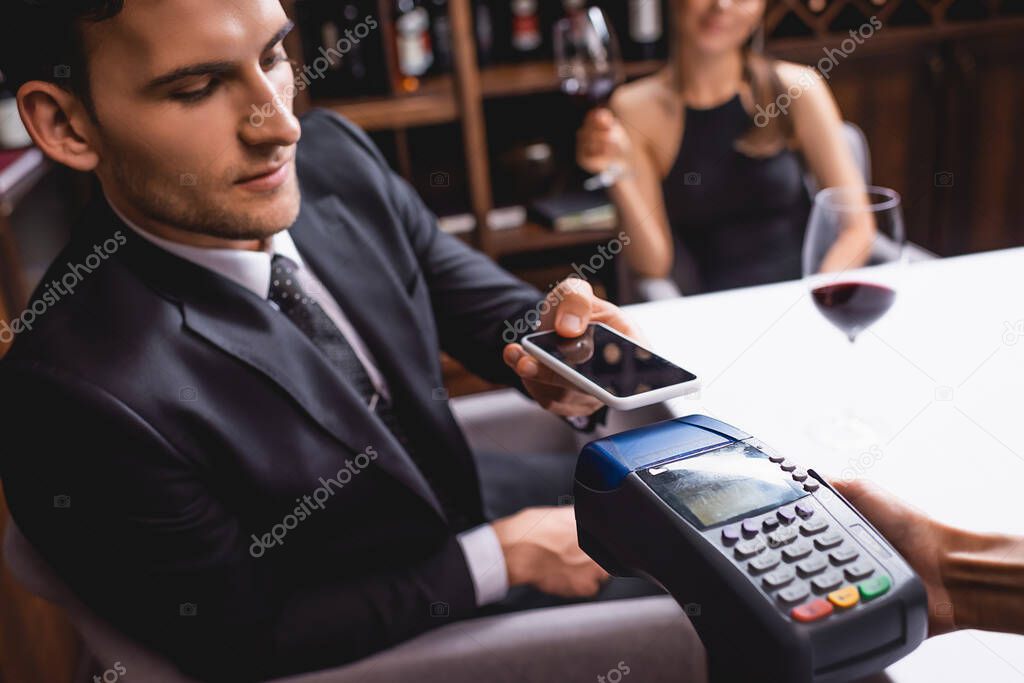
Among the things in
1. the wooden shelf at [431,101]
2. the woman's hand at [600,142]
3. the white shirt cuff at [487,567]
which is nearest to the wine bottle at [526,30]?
the wooden shelf at [431,101]

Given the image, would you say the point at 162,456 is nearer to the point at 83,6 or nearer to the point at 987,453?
the point at 83,6

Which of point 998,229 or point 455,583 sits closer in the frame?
point 455,583

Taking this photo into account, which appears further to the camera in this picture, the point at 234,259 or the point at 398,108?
the point at 398,108

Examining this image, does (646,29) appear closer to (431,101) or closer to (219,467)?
(431,101)

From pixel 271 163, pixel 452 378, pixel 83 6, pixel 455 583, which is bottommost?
pixel 452 378

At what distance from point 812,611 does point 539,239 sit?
2.30 m

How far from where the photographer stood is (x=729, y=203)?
2.21 metres

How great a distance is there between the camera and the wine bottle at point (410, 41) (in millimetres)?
2619

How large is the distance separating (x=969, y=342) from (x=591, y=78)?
1143mm

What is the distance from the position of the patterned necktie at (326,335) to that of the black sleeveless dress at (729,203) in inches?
45.9

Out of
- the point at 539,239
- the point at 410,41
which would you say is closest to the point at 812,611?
the point at 539,239

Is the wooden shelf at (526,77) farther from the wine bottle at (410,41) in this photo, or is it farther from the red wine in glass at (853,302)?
the red wine in glass at (853,302)

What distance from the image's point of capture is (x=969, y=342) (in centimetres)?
108

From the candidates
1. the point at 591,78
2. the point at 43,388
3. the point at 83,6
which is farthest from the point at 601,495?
the point at 591,78
